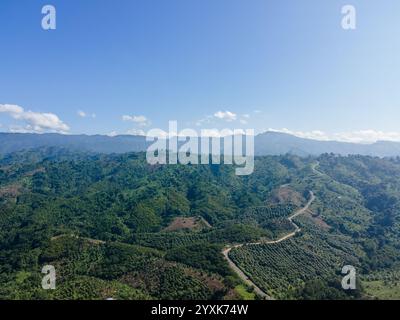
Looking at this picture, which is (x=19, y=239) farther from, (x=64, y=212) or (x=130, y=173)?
(x=130, y=173)

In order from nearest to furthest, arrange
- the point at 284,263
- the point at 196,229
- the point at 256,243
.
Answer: the point at 284,263, the point at 256,243, the point at 196,229

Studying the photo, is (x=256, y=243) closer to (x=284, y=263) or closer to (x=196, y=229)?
(x=284, y=263)

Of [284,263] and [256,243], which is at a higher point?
[256,243]

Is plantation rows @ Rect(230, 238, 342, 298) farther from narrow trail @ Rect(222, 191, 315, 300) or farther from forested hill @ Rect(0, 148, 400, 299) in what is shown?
narrow trail @ Rect(222, 191, 315, 300)

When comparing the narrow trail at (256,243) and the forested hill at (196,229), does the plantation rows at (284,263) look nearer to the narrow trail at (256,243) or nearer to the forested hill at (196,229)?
the forested hill at (196,229)

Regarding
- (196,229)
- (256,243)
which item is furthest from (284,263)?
(196,229)

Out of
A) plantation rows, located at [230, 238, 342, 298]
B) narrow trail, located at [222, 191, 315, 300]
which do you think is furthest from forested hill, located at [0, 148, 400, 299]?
narrow trail, located at [222, 191, 315, 300]

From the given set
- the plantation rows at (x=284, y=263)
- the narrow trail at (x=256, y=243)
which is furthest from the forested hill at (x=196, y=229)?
the narrow trail at (x=256, y=243)
